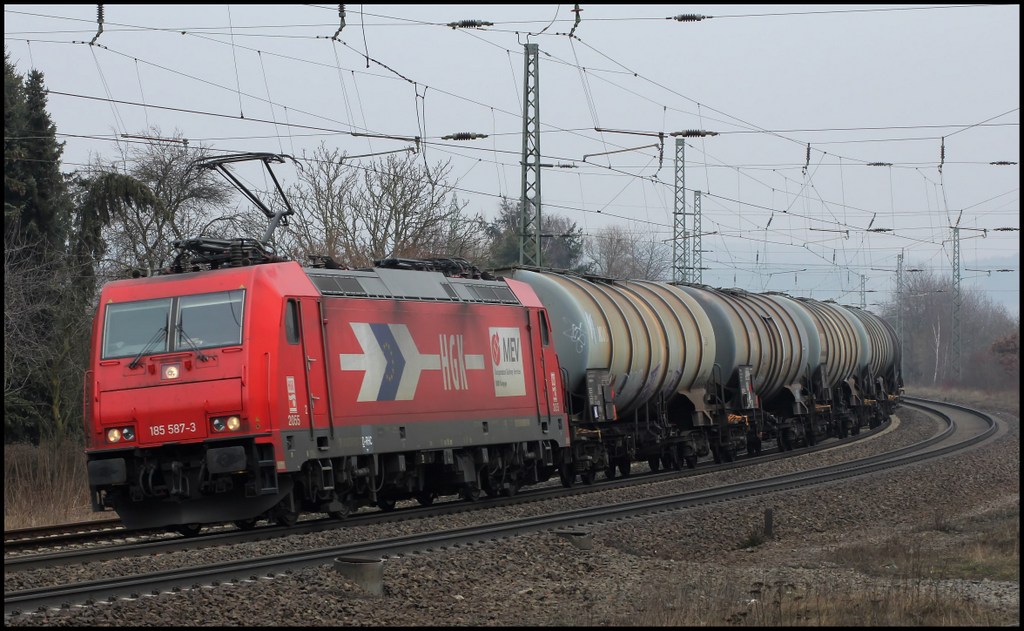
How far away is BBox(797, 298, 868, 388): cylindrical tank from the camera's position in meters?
34.3

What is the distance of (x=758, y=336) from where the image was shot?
29.2 metres

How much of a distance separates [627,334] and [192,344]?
1040 centimetres

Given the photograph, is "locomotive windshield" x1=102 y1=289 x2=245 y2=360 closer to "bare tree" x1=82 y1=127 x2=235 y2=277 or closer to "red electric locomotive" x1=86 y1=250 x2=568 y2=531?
"red electric locomotive" x1=86 y1=250 x2=568 y2=531

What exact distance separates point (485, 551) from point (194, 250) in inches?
220

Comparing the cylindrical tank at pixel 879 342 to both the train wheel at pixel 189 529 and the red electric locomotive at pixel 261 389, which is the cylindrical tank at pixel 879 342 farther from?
the train wheel at pixel 189 529

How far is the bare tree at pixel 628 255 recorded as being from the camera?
267 feet

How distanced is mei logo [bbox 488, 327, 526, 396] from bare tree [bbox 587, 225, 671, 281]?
5681 centimetres

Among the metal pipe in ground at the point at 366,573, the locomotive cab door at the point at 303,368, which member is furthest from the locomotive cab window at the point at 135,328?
the metal pipe in ground at the point at 366,573

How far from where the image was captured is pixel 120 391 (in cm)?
1484

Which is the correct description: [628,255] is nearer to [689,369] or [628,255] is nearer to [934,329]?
[934,329]

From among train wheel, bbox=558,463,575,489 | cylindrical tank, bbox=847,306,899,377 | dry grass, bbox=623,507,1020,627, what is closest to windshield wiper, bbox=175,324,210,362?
dry grass, bbox=623,507,1020,627

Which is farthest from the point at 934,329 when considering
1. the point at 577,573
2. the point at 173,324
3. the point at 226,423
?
the point at 226,423

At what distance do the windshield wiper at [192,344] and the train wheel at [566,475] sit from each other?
9.17 m

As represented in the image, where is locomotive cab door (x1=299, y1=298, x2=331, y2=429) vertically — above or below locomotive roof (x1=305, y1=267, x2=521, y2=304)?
below
